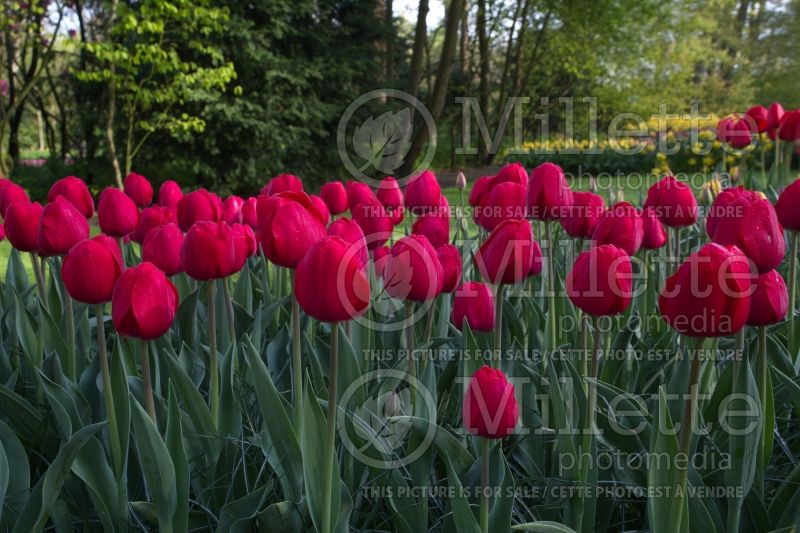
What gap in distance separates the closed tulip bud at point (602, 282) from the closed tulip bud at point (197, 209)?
1.09m

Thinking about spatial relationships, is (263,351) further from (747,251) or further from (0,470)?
(747,251)

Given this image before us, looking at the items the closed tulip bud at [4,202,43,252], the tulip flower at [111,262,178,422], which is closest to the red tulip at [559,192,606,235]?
the tulip flower at [111,262,178,422]

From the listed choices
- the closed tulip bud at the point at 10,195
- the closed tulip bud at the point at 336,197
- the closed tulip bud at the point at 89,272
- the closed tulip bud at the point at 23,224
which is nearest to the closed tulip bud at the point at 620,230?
the closed tulip bud at the point at 336,197

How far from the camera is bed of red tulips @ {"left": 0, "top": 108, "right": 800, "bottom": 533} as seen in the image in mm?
1153

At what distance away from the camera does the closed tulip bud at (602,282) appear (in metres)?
→ 1.32

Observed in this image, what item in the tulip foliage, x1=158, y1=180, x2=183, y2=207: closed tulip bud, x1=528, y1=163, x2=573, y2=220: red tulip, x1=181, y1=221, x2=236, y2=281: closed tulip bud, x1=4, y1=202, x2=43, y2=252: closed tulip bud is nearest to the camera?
the tulip foliage

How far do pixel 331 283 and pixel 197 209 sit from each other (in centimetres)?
108

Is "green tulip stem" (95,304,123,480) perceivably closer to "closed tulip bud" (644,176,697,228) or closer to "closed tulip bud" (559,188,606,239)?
"closed tulip bud" (559,188,606,239)

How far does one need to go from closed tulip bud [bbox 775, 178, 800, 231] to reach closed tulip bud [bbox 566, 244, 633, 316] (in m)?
0.52

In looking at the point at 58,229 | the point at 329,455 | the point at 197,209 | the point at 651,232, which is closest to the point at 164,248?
the point at 58,229

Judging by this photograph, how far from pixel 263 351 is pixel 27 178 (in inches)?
492

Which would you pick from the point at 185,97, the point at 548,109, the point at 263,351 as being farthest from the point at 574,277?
the point at 548,109

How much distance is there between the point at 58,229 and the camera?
1.61 metres

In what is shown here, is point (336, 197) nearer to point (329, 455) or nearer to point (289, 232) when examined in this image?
point (289, 232)
